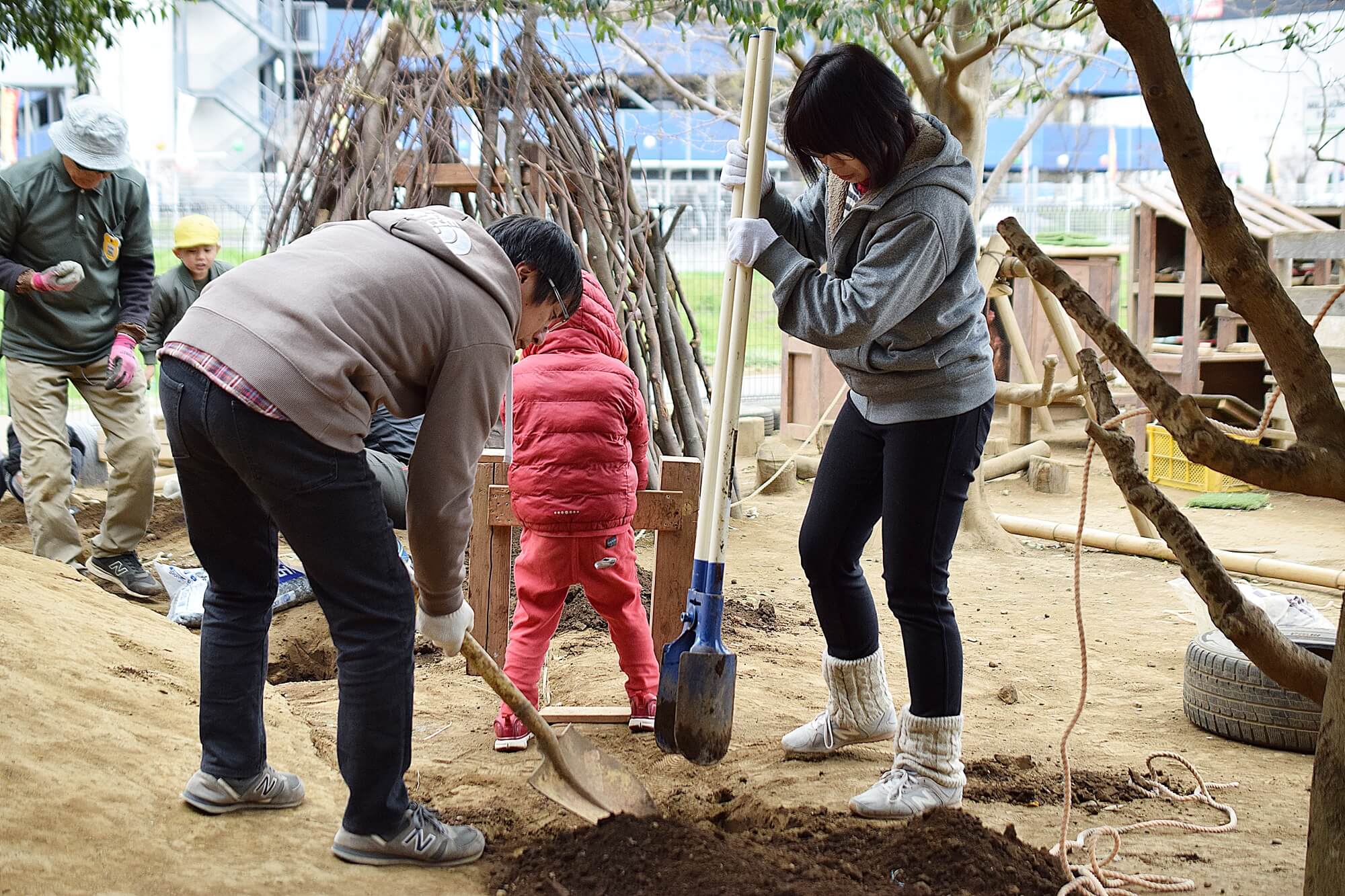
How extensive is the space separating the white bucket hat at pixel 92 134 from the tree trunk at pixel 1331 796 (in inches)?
175

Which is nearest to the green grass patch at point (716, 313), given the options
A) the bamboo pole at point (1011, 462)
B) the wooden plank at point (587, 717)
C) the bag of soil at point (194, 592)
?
the bamboo pole at point (1011, 462)

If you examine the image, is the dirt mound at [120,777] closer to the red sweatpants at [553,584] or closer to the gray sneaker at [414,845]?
the gray sneaker at [414,845]

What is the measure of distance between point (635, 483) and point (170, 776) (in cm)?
138

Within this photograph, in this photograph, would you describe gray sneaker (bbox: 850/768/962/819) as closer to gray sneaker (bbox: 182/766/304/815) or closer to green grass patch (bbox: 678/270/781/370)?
gray sneaker (bbox: 182/766/304/815)

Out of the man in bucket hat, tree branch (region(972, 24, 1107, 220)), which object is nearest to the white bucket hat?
the man in bucket hat

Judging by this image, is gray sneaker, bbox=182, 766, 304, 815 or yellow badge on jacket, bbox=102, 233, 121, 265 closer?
gray sneaker, bbox=182, 766, 304, 815

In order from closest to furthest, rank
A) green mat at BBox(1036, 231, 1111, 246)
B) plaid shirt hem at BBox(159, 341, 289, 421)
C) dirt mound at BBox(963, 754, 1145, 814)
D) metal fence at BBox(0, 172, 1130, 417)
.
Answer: plaid shirt hem at BBox(159, 341, 289, 421) < dirt mound at BBox(963, 754, 1145, 814) < green mat at BBox(1036, 231, 1111, 246) < metal fence at BBox(0, 172, 1130, 417)

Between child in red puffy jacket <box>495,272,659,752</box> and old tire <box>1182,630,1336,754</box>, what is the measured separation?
5.41 feet

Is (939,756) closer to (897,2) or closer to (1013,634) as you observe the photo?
(1013,634)

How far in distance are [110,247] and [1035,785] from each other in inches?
158

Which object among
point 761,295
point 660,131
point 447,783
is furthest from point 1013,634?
point 761,295

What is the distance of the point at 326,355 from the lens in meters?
2.09

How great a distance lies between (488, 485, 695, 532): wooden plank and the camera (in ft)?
11.6

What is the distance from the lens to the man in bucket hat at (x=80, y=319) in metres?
4.56
